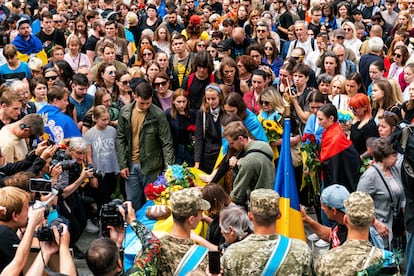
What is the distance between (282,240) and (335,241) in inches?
37.7

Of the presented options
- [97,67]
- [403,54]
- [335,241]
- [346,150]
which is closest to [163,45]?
[97,67]

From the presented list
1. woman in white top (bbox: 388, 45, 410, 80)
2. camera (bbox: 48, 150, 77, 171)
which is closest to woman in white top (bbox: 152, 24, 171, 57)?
woman in white top (bbox: 388, 45, 410, 80)

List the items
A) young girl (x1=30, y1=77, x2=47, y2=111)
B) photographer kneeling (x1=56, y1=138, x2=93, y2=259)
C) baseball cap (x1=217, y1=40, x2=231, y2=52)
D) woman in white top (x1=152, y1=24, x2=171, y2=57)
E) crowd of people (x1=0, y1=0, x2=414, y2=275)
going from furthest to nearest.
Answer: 1. woman in white top (x1=152, y1=24, x2=171, y2=57)
2. baseball cap (x1=217, y1=40, x2=231, y2=52)
3. young girl (x1=30, y1=77, x2=47, y2=111)
4. photographer kneeling (x1=56, y1=138, x2=93, y2=259)
5. crowd of people (x1=0, y1=0, x2=414, y2=275)

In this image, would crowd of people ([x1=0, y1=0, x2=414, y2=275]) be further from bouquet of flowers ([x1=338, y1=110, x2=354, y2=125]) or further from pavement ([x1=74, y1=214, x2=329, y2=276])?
pavement ([x1=74, y1=214, x2=329, y2=276])

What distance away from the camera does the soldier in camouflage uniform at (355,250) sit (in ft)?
15.2

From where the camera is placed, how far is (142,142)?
8766 mm

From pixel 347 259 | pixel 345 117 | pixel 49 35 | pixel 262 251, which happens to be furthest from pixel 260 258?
pixel 49 35

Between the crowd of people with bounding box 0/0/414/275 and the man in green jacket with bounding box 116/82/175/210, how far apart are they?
0.01 m

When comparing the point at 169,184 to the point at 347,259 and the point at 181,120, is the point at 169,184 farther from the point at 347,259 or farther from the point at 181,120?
the point at 347,259

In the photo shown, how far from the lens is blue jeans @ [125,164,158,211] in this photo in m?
8.86

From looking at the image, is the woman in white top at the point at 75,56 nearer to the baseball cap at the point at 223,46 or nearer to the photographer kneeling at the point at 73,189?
the baseball cap at the point at 223,46

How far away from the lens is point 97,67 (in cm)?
1032

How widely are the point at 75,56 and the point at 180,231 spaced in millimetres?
7558

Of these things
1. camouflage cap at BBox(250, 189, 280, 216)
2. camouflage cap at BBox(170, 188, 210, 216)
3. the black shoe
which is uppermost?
camouflage cap at BBox(250, 189, 280, 216)
